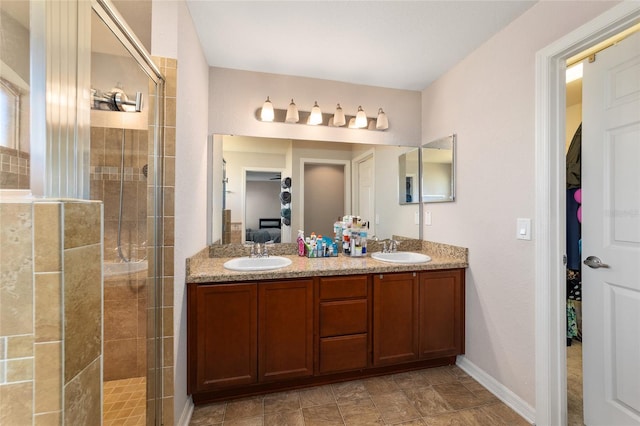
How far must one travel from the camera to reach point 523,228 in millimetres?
1574

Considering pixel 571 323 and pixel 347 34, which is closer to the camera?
pixel 347 34

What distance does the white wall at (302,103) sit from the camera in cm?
216

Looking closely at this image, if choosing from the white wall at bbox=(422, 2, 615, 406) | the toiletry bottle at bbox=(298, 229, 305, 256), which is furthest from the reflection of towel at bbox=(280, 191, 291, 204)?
the white wall at bbox=(422, 2, 615, 406)

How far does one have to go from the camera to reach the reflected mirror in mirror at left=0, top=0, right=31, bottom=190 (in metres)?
0.68

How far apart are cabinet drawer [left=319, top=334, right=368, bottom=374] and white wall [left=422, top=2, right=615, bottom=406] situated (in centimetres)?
87

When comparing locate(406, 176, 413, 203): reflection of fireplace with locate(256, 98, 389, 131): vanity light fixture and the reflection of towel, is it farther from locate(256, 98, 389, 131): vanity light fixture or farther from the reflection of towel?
the reflection of towel

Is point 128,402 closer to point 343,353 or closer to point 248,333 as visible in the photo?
point 248,333

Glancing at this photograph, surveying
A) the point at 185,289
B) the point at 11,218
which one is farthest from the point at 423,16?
the point at 185,289

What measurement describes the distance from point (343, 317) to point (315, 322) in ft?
0.66

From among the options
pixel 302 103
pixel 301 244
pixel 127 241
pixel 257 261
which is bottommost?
pixel 257 261

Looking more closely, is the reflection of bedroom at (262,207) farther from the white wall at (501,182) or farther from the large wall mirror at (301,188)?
the white wall at (501,182)

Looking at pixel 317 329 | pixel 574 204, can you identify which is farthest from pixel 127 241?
pixel 574 204

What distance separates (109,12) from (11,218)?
80cm

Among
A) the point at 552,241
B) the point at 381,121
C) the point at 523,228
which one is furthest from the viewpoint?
the point at 381,121
